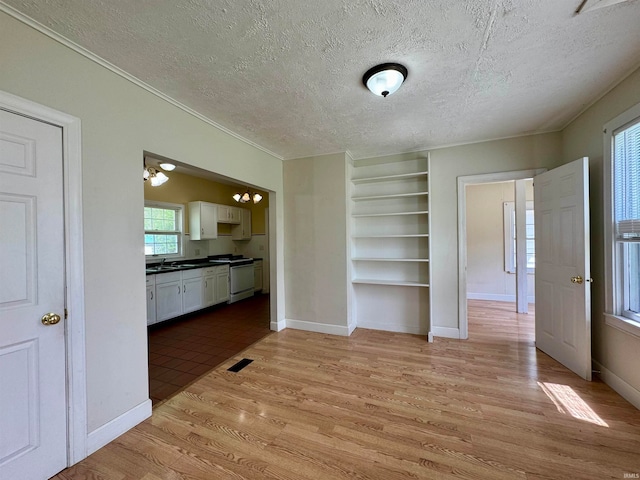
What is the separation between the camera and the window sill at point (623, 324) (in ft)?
6.48

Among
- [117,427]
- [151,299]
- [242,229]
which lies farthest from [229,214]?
[117,427]

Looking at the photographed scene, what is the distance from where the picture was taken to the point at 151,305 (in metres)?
3.92

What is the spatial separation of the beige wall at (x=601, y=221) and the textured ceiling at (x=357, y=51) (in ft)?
0.45

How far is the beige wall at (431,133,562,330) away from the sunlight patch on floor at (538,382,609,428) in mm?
1195

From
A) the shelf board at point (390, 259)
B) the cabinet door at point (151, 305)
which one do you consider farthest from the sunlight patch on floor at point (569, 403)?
the cabinet door at point (151, 305)

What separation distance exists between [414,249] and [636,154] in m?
2.18

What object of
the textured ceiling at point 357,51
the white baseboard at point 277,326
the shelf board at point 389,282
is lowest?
the white baseboard at point 277,326

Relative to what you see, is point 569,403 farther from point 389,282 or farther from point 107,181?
point 107,181

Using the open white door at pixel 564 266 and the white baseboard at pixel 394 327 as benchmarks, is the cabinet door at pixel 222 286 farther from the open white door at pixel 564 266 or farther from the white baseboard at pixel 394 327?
the open white door at pixel 564 266

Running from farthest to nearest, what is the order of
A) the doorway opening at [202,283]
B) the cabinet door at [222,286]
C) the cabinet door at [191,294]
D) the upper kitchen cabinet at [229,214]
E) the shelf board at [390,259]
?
the upper kitchen cabinet at [229,214] < the cabinet door at [222,286] < the cabinet door at [191,294] < the shelf board at [390,259] < the doorway opening at [202,283]

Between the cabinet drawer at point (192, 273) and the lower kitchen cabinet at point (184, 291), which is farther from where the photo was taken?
the cabinet drawer at point (192, 273)

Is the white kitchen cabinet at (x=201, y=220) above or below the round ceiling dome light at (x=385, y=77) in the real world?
below

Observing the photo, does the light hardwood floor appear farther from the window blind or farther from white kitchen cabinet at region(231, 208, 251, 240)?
white kitchen cabinet at region(231, 208, 251, 240)

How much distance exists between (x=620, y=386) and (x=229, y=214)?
6396 mm
